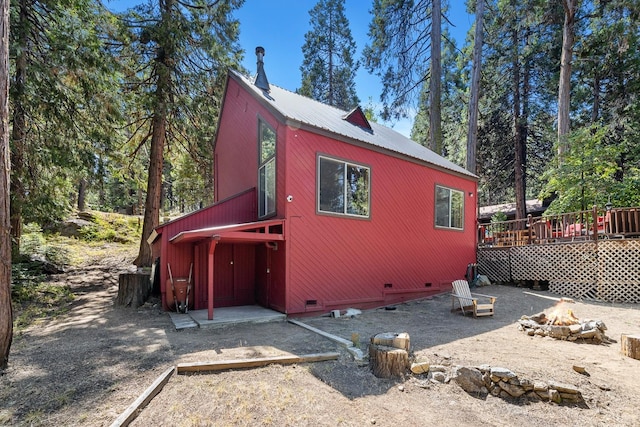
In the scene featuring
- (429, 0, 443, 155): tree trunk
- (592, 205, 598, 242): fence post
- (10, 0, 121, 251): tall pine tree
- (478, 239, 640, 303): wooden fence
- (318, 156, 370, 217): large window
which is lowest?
(478, 239, 640, 303): wooden fence

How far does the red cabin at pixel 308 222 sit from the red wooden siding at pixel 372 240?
26 mm

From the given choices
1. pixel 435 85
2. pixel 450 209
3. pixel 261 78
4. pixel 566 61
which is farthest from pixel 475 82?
pixel 261 78

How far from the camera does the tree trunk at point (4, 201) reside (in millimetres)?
4078

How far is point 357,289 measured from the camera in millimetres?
8203

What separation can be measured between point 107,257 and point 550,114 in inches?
948

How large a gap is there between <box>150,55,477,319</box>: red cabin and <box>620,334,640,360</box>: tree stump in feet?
15.6

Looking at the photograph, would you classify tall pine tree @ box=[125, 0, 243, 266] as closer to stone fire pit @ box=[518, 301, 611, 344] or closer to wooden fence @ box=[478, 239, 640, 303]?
stone fire pit @ box=[518, 301, 611, 344]

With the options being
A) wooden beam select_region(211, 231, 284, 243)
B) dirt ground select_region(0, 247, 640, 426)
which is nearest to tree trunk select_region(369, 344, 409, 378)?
dirt ground select_region(0, 247, 640, 426)

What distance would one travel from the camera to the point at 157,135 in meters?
12.3

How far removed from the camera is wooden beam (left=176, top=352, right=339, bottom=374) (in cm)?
414

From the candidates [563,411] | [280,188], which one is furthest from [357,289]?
[563,411]

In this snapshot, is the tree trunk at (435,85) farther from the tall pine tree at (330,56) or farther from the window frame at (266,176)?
the window frame at (266,176)

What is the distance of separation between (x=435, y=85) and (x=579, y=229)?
377 inches

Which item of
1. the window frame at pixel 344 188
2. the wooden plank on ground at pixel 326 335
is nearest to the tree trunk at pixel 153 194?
the window frame at pixel 344 188
